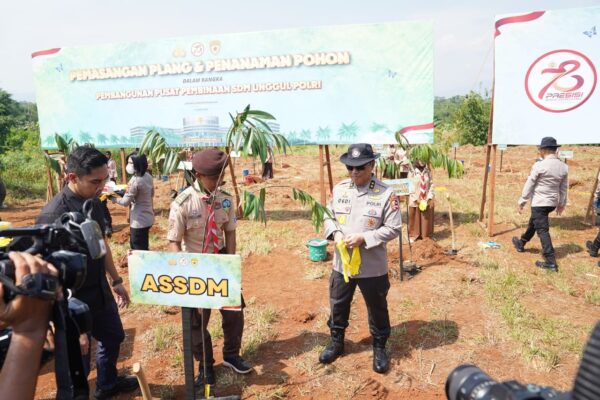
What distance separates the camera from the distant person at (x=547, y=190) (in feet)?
18.6

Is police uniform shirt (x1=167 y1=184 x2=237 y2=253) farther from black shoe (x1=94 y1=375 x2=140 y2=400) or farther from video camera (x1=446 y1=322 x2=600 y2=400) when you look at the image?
video camera (x1=446 y1=322 x2=600 y2=400)

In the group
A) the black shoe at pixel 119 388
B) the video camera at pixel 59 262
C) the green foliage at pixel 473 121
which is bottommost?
the black shoe at pixel 119 388

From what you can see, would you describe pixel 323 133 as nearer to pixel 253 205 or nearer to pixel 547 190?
pixel 547 190

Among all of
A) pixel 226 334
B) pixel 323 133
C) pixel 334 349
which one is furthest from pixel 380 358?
pixel 323 133

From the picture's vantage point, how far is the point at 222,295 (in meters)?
2.40

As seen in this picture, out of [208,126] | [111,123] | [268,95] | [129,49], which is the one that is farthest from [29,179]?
[268,95]

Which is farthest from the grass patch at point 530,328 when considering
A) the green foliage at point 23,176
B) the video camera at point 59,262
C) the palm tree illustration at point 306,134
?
the green foliage at point 23,176

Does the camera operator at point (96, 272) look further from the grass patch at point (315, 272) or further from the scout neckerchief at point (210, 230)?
the grass patch at point (315, 272)

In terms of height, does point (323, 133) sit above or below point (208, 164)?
above

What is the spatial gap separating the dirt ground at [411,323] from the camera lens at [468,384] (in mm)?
2159

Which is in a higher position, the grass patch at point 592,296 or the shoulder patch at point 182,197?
the shoulder patch at point 182,197

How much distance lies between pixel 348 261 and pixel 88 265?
1840 mm

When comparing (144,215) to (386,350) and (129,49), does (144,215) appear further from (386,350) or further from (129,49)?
(129,49)

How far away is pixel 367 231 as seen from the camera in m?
3.29
